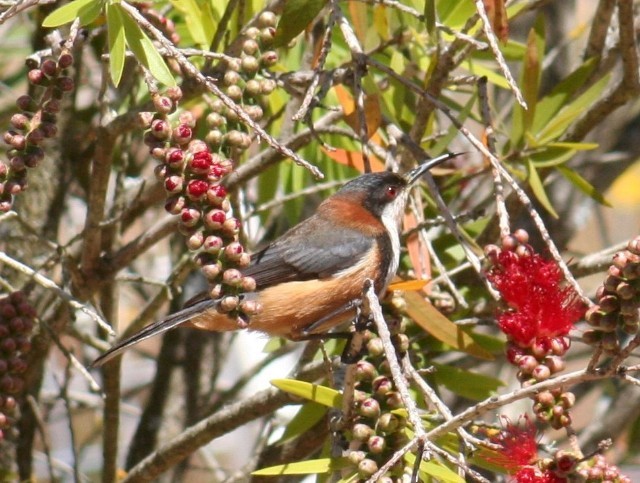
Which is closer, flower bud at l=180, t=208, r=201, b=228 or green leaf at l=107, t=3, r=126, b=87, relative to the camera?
flower bud at l=180, t=208, r=201, b=228

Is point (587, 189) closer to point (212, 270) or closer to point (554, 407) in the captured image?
point (554, 407)

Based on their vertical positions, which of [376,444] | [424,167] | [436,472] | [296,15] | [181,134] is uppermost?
[296,15]

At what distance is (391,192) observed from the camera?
12.3ft

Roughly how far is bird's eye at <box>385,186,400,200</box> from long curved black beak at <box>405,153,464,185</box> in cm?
26

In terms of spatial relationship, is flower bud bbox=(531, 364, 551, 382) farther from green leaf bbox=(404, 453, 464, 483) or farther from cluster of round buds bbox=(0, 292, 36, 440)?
cluster of round buds bbox=(0, 292, 36, 440)

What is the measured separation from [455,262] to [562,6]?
7.04 ft

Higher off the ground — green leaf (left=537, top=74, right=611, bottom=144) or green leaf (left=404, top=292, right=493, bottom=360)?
green leaf (left=537, top=74, right=611, bottom=144)

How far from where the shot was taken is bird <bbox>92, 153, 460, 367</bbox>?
11.6 ft

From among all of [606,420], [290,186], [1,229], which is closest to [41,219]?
[1,229]

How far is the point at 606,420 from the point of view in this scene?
14.8 ft

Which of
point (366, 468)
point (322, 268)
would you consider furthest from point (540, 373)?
point (322, 268)

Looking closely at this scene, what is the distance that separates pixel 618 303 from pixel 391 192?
170 centimetres

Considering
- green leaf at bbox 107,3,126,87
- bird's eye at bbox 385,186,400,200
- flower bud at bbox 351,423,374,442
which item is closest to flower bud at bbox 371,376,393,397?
flower bud at bbox 351,423,374,442

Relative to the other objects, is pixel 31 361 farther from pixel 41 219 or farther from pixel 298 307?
pixel 298 307
